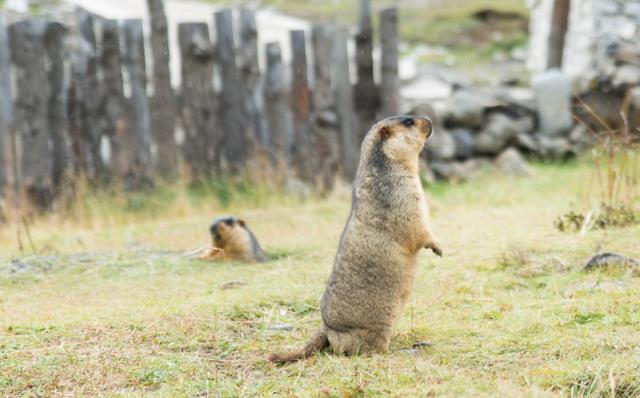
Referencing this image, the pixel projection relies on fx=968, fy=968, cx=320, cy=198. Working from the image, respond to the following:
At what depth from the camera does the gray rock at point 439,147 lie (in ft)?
44.5

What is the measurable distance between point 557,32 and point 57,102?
8.17 meters

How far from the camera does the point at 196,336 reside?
19.2 feet

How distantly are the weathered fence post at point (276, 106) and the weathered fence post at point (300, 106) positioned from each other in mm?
139

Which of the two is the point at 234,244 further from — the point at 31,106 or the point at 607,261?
the point at 31,106

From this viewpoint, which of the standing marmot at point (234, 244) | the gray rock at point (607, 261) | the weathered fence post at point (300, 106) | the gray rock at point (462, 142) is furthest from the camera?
the gray rock at point (462, 142)

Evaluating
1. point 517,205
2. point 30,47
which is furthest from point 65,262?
point 517,205

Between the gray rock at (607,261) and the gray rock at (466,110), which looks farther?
the gray rock at (466,110)

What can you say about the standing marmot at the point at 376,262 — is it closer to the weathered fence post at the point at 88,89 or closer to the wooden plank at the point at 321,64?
the weathered fence post at the point at 88,89

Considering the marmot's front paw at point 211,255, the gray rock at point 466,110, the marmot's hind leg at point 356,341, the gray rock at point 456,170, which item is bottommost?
the gray rock at point 456,170

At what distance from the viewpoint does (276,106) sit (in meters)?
11.8

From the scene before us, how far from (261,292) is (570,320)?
2.16 meters

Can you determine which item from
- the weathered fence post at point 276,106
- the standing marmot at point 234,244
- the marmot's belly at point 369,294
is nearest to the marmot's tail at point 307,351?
the marmot's belly at point 369,294

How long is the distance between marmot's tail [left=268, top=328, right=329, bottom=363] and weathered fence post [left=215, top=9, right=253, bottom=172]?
6.31 m

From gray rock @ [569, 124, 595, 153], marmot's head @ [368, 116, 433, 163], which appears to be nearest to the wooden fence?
gray rock @ [569, 124, 595, 153]
